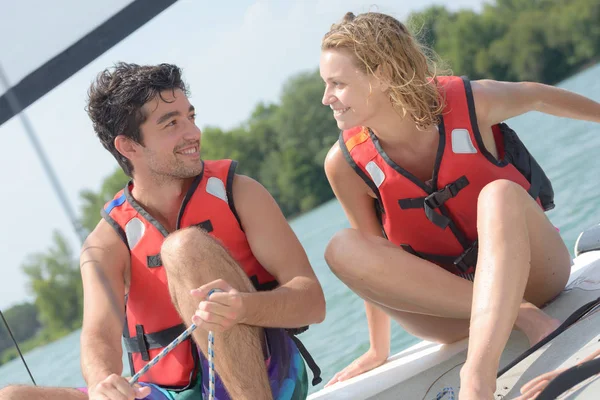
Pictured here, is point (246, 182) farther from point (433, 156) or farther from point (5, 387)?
point (5, 387)

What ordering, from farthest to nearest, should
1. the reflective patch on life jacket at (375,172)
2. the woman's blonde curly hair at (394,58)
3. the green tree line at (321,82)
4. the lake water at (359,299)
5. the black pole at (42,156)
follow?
the green tree line at (321,82) < the lake water at (359,299) < the reflective patch on life jacket at (375,172) < the woman's blonde curly hair at (394,58) < the black pole at (42,156)

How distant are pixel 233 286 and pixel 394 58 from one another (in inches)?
36.3

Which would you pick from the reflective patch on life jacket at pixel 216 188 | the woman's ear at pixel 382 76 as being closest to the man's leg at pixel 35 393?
the reflective patch on life jacket at pixel 216 188

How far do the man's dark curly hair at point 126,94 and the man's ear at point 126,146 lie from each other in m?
0.01

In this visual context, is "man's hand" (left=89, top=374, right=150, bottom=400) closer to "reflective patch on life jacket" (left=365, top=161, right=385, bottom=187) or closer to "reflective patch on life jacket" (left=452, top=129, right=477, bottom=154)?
"reflective patch on life jacket" (left=365, top=161, right=385, bottom=187)

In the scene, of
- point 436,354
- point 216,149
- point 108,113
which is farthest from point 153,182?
point 216,149

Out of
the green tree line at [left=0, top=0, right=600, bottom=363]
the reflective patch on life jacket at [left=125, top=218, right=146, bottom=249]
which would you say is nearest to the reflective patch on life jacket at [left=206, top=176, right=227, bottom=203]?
the reflective patch on life jacket at [left=125, top=218, right=146, bottom=249]

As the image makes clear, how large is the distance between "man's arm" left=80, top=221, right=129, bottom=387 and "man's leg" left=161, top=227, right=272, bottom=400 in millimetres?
280

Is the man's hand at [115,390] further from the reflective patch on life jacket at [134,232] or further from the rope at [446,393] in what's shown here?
the rope at [446,393]

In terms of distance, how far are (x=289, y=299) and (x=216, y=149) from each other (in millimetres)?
32123

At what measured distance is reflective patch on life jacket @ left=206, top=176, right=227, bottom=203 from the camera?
2.54 meters

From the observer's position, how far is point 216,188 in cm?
257

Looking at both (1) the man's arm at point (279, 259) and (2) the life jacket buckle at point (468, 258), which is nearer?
(1) the man's arm at point (279, 259)

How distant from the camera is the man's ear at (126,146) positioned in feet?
8.68
